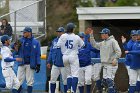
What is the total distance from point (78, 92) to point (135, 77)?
2.15 meters

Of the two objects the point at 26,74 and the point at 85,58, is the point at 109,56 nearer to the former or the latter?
the point at 85,58

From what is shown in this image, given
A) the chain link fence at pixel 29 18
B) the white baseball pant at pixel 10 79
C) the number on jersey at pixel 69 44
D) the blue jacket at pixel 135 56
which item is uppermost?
the chain link fence at pixel 29 18

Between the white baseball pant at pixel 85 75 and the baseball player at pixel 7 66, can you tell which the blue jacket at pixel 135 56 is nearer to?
the white baseball pant at pixel 85 75

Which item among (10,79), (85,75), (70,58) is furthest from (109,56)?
(10,79)

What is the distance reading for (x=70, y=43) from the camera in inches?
664

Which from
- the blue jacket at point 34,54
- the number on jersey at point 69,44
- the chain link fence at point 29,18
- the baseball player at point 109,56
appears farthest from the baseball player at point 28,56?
the chain link fence at point 29,18

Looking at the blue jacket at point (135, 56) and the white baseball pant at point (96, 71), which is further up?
the blue jacket at point (135, 56)

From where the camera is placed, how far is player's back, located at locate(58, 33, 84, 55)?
55.3 feet

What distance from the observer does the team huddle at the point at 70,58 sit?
55.7ft

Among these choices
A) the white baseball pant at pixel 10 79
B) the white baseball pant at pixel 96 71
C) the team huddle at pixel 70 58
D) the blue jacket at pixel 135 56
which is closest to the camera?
the team huddle at pixel 70 58

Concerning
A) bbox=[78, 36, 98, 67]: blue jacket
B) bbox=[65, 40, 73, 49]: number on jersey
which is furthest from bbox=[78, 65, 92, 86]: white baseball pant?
bbox=[65, 40, 73, 49]: number on jersey

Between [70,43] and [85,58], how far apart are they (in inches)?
61.1

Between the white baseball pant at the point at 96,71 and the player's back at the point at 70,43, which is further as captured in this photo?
the white baseball pant at the point at 96,71

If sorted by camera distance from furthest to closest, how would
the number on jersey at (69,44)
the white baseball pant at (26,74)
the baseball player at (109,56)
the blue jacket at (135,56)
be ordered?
the white baseball pant at (26,74), the baseball player at (109,56), the blue jacket at (135,56), the number on jersey at (69,44)
